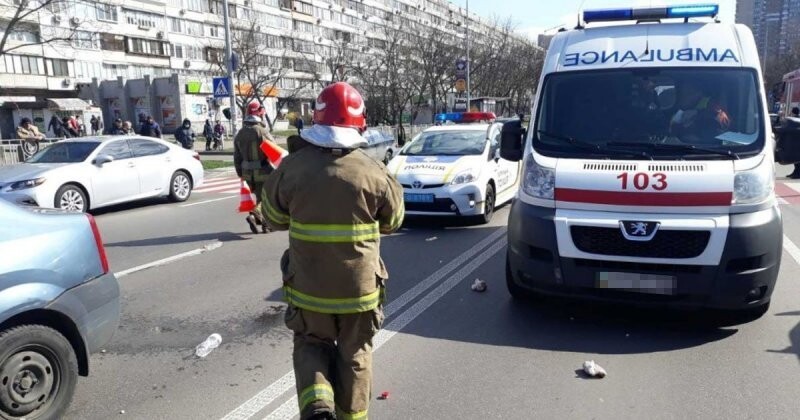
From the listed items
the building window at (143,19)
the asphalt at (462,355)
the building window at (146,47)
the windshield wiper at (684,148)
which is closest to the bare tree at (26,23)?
the building window at (143,19)

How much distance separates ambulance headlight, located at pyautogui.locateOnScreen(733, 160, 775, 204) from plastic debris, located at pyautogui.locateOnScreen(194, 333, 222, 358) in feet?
13.4

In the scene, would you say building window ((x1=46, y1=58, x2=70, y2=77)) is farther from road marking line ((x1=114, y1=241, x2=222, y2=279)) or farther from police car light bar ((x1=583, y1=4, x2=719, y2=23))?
police car light bar ((x1=583, y1=4, x2=719, y2=23))

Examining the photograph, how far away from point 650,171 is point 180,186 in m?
11.1

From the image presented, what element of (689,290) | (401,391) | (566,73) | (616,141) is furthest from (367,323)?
(566,73)

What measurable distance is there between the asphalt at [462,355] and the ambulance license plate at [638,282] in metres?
0.45

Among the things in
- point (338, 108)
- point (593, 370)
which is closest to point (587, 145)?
point (593, 370)

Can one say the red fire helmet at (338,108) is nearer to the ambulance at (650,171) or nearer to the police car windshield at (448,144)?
the ambulance at (650,171)

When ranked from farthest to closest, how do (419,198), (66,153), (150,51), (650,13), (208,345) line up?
(150,51) < (66,153) < (419,198) < (650,13) < (208,345)

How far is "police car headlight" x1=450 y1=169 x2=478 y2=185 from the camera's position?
9.34 metres

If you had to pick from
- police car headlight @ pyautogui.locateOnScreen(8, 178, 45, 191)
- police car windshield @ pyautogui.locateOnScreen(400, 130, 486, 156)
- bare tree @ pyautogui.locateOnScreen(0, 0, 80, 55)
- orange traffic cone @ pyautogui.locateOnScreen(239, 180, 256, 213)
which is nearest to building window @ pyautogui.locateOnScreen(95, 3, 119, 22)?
bare tree @ pyautogui.locateOnScreen(0, 0, 80, 55)

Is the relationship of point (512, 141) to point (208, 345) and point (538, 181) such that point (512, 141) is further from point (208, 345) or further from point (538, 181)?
point (208, 345)

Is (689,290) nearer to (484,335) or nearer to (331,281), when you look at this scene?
(484,335)

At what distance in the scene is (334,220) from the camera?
8.88 feet

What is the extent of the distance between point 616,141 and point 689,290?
4.46 feet
